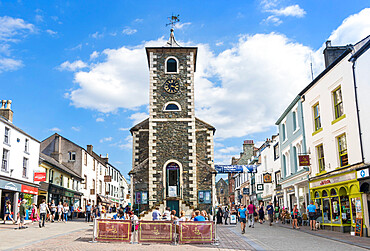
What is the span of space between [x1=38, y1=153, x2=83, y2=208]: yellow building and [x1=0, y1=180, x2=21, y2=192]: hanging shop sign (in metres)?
5.03

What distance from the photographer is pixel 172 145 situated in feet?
100

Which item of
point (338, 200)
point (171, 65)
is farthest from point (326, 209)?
point (171, 65)

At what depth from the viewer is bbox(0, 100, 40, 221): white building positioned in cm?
2541

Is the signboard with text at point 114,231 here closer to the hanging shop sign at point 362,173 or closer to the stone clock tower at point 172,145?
the hanging shop sign at point 362,173

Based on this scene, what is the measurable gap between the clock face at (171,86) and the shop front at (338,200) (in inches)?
576

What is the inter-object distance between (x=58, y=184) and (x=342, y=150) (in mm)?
26785

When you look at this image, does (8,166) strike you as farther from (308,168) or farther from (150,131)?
(308,168)

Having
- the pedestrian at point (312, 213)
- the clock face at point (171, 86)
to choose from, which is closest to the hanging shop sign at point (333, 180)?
the pedestrian at point (312, 213)

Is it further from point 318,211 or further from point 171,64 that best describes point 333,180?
point 171,64

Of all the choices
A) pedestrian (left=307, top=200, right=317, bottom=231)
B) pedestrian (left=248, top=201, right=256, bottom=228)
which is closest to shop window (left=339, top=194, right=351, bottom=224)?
pedestrian (left=307, top=200, right=317, bottom=231)

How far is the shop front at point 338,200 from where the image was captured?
16516 mm

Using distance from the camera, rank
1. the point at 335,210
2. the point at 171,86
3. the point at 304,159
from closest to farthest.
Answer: the point at 335,210 < the point at 304,159 < the point at 171,86

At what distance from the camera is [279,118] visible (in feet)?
99.2

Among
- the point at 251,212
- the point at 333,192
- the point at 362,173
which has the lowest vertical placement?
the point at 251,212
